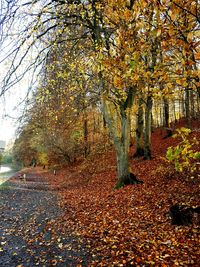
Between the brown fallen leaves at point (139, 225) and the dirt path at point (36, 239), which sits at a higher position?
the brown fallen leaves at point (139, 225)

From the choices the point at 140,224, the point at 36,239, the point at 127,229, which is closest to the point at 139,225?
the point at 140,224

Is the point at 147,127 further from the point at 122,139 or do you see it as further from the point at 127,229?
the point at 127,229

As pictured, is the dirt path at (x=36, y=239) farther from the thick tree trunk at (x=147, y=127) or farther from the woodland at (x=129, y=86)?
the thick tree trunk at (x=147, y=127)

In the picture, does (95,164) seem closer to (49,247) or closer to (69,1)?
(69,1)

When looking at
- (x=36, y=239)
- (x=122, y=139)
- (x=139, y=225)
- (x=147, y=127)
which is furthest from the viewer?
(x=147, y=127)

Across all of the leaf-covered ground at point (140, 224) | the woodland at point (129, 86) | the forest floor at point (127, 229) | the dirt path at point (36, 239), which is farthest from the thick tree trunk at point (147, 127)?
the dirt path at point (36, 239)

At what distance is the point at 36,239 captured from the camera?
7016 mm

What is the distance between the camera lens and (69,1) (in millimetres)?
9711

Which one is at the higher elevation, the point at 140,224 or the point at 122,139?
the point at 122,139

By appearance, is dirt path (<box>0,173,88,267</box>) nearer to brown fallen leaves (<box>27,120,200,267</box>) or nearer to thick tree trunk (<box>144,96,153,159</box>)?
brown fallen leaves (<box>27,120,200,267</box>)

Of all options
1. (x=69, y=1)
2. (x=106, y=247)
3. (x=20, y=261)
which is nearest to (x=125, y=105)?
Answer: (x=69, y=1)

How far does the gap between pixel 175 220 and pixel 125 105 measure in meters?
Result: 6.41

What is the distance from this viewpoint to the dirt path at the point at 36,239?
5699mm

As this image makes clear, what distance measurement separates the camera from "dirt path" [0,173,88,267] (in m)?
5.70
